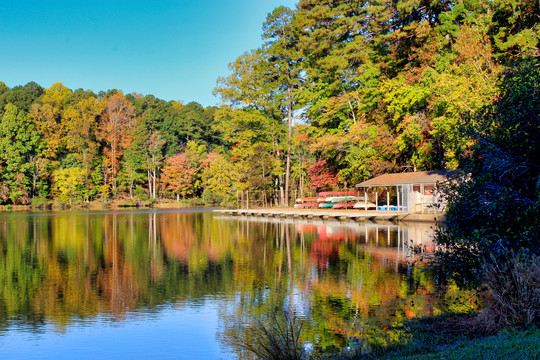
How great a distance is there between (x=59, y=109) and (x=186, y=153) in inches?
759

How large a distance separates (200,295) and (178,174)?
58.7m

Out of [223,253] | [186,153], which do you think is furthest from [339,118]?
[186,153]

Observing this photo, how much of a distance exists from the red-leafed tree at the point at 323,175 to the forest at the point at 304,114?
122 mm

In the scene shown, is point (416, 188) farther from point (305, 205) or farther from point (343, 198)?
point (305, 205)

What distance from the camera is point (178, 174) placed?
70375 mm

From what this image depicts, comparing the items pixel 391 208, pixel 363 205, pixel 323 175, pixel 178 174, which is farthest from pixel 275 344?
pixel 178 174

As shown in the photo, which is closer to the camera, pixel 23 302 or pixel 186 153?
pixel 23 302

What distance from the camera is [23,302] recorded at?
1214 cm

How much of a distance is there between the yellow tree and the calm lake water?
4841 centimetres

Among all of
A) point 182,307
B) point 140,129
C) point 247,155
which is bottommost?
point 182,307

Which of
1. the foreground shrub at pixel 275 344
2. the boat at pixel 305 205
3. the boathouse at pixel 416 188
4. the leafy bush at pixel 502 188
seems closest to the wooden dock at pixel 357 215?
the boathouse at pixel 416 188

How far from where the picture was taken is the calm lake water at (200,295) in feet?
29.6

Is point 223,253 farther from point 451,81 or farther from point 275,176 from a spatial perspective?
point 275,176

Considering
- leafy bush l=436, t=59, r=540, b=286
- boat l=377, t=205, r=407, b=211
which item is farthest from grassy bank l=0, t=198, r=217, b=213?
leafy bush l=436, t=59, r=540, b=286
